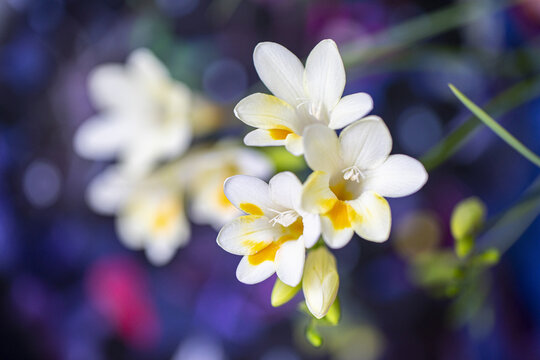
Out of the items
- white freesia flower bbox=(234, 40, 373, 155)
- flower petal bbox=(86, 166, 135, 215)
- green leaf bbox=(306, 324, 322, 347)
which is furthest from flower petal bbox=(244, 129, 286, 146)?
flower petal bbox=(86, 166, 135, 215)

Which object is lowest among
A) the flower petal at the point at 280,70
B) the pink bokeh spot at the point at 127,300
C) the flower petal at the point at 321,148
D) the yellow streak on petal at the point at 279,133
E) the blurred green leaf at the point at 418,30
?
the pink bokeh spot at the point at 127,300

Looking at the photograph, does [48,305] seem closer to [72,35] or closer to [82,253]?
[82,253]

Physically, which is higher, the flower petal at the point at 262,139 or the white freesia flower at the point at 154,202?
the flower petal at the point at 262,139

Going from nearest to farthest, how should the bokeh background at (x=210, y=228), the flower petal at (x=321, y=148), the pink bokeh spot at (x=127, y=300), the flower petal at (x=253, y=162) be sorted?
the flower petal at (x=321, y=148) < the flower petal at (x=253, y=162) < the bokeh background at (x=210, y=228) < the pink bokeh spot at (x=127, y=300)

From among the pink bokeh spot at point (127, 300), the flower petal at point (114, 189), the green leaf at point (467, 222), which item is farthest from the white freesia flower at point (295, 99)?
the pink bokeh spot at point (127, 300)

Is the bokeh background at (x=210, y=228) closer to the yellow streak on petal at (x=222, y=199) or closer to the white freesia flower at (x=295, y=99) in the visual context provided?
the yellow streak on petal at (x=222, y=199)

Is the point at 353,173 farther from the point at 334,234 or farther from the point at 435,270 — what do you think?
the point at 435,270

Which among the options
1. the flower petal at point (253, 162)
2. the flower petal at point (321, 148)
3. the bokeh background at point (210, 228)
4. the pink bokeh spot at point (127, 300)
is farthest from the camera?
the pink bokeh spot at point (127, 300)

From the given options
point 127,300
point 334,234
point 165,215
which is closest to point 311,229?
point 334,234
